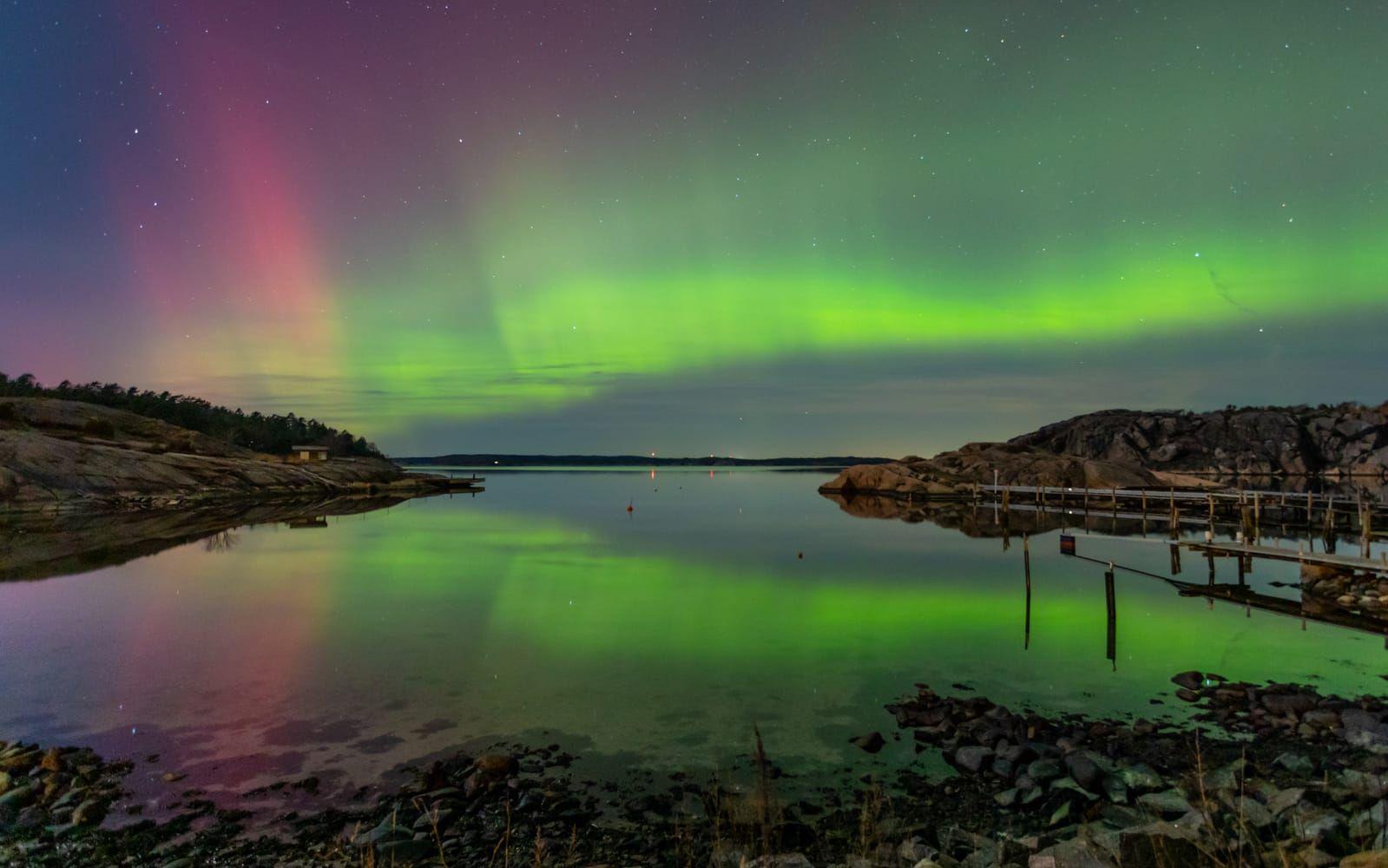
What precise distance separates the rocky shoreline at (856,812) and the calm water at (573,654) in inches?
43.9

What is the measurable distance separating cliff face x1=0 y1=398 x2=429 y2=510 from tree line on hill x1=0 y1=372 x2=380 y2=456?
53.6 feet

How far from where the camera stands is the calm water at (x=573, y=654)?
45.6ft

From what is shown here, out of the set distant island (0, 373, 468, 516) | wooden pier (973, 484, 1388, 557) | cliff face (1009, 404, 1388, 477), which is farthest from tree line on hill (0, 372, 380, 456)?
cliff face (1009, 404, 1388, 477)

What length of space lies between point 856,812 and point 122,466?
84.9 meters

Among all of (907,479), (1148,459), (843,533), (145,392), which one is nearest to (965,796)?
(843,533)

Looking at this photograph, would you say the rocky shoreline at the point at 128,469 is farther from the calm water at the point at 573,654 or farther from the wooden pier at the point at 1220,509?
the wooden pier at the point at 1220,509

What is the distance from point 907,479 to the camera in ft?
304

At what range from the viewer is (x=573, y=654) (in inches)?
829

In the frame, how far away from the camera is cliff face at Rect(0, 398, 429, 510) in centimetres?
6475

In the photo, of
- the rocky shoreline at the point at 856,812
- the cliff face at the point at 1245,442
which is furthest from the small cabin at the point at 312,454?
the cliff face at the point at 1245,442

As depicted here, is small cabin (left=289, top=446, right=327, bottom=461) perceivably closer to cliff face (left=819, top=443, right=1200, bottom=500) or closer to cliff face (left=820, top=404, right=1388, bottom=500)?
cliff face (left=820, top=404, right=1388, bottom=500)

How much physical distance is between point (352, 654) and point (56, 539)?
39.8 m

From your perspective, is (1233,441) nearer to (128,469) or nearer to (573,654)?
(573,654)

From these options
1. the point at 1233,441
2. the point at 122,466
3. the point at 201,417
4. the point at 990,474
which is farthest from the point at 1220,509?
the point at 201,417
